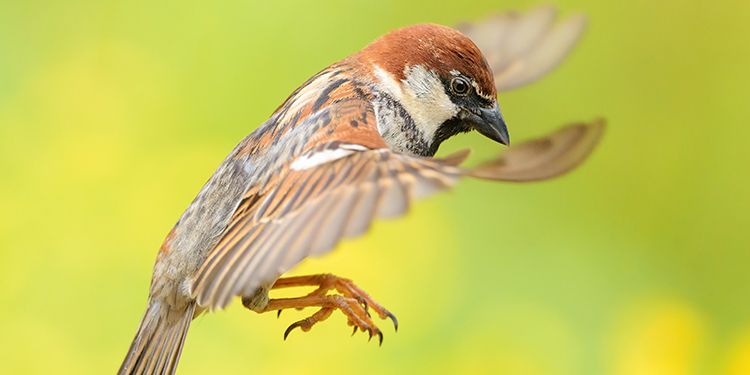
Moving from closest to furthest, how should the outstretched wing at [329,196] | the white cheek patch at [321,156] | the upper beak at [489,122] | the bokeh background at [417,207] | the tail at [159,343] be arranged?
1. the outstretched wing at [329,196]
2. the white cheek patch at [321,156]
3. the tail at [159,343]
4. the upper beak at [489,122]
5. the bokeh background at [417,207]

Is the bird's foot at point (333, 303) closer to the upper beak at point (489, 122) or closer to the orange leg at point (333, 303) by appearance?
the orange leg at point (333, 303)

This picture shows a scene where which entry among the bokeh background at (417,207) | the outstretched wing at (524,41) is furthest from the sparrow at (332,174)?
the bokeh background at (417,207)

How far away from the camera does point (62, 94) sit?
423 cm

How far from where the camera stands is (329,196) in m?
2.33

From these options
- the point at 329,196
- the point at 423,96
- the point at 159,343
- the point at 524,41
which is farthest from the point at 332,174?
the point at 524,41

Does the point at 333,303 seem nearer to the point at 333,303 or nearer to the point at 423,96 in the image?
the point at 333,303

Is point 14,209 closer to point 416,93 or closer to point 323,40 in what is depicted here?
point 323,40

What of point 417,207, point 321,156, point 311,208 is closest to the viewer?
point 311,208

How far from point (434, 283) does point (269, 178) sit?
147cm

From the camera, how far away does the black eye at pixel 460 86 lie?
2732mm

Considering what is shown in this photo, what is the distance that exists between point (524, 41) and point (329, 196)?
4.87ft

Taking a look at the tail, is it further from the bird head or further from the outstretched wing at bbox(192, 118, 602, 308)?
→ the bird head

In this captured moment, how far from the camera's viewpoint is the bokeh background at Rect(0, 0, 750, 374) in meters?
3.73

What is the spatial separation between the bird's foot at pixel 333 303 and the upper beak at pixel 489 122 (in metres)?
0.51
